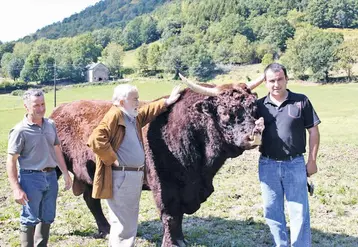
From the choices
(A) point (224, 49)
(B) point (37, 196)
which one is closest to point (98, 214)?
(B) point (37, 196)

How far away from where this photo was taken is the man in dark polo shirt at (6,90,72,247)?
4.91m

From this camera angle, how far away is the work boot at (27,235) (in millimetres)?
5121

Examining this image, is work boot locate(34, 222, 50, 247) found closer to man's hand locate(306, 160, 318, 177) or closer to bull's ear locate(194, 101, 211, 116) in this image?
bull's ear locate(194, 101, 211, 116)

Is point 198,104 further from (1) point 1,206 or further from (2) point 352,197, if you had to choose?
(1) point 1,206

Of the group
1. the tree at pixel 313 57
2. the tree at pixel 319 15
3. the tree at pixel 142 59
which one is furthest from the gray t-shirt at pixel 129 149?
the tree at pixel 319 15

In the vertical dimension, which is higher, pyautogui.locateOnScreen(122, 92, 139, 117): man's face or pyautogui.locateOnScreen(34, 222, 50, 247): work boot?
pyautogui.locateOnScreen(122, 92, 139, 117): man's face

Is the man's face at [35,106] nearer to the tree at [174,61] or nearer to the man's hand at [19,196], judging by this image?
the man's hand at [19,196]

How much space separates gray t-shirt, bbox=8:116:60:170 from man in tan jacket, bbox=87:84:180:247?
0.83 metres

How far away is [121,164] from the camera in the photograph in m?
4.70

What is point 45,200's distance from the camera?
521 cm

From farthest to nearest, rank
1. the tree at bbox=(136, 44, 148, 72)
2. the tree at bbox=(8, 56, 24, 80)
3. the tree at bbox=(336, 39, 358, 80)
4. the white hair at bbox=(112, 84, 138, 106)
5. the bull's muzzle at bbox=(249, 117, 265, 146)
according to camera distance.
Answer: the tree at bbox=(136, 44, 148, 72) < the tree at bbox=(8, 56, 24, 80) < the tree at bbox=(336, 39, 358, 80) < the bull's muzzle at bbox=(249, 117, 265, 146) < the white hair at bbox=(112, 84, 138, 106)

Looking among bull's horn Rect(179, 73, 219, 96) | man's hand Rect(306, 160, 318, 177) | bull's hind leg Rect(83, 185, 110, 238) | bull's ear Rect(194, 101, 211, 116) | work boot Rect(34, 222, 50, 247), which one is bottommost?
bull's hind leg Rect(83, 185, 110, 238)

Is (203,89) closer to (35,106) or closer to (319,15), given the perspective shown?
(35,106)

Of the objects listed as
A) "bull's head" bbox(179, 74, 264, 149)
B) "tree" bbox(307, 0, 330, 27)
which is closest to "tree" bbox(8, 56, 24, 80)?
"bull's head" bbox(179, 74, 264, 149)
